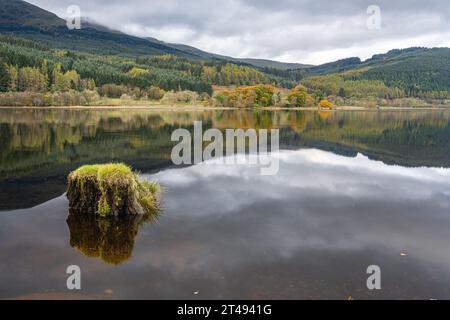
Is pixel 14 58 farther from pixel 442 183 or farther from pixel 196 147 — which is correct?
pixel 442 183

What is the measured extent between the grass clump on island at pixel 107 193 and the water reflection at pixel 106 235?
1.58 feet

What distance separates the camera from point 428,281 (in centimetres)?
1302

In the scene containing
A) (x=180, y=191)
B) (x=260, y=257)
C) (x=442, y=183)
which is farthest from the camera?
(x=442, y=183)

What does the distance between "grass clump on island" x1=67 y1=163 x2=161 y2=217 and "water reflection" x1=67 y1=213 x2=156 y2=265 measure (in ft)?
1.58

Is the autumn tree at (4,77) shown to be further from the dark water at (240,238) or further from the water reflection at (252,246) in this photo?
the water reflection at (252,246)

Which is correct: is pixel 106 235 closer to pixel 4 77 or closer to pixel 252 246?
pixel 252 246

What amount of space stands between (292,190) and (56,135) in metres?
39.1

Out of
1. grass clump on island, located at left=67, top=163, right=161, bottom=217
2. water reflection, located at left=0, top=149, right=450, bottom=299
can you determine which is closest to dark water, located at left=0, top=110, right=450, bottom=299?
water reflection, located at left=0, top=149, right=450, bottom=299

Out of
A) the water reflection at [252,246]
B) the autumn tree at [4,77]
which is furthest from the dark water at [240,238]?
the autumn tree at [4,77]

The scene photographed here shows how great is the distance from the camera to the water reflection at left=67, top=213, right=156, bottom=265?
14.7 m

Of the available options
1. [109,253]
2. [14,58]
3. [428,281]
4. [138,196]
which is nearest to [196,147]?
[138,196]

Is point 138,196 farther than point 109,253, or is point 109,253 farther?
point 138,196

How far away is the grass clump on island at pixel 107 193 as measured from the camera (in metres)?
18.6

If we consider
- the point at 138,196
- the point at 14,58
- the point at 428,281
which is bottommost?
the point at 428,281
